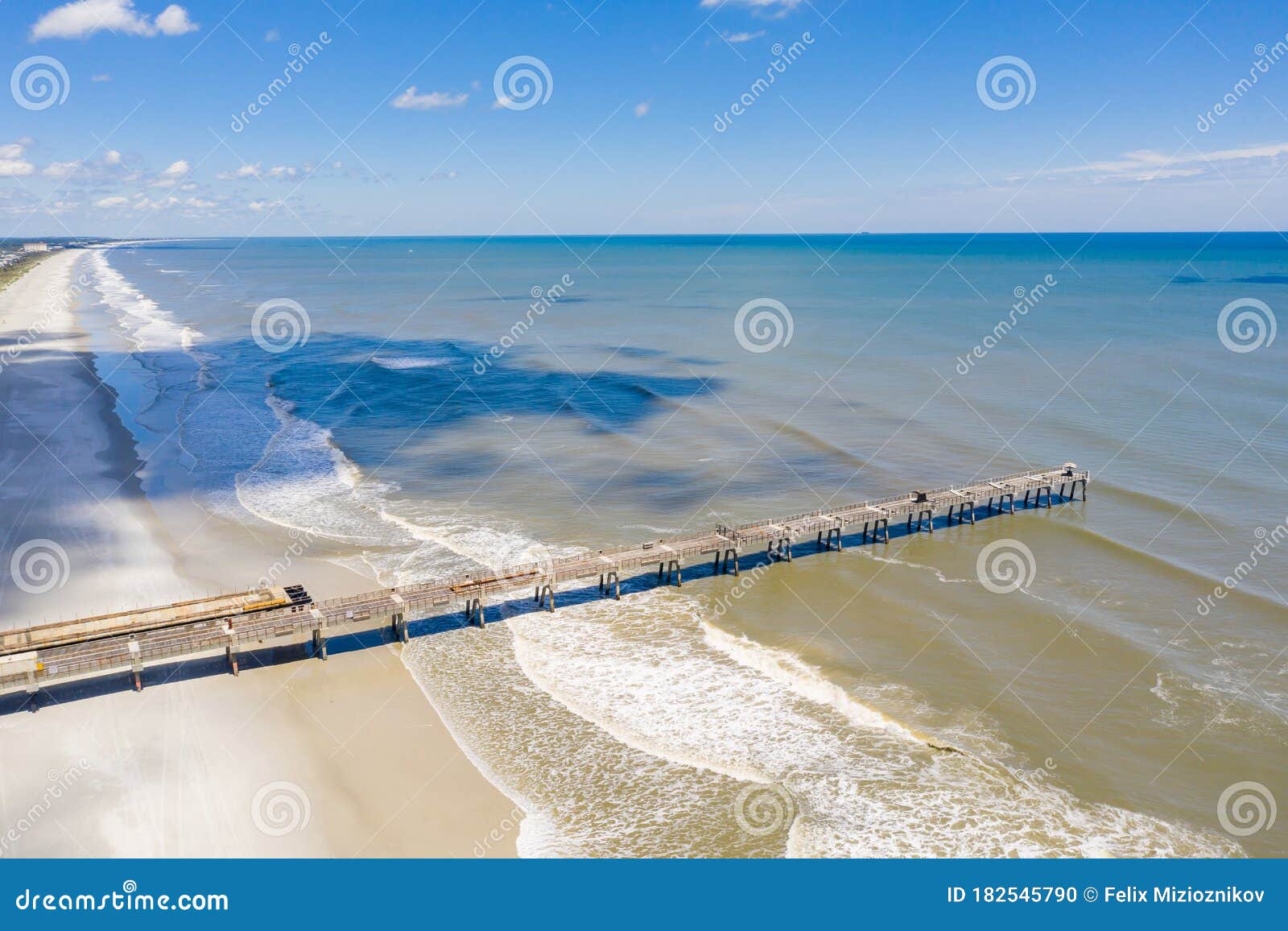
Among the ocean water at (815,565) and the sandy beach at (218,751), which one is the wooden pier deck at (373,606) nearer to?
the sandy beach at (218,751)

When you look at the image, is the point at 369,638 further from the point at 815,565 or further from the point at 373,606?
the point at 815,565

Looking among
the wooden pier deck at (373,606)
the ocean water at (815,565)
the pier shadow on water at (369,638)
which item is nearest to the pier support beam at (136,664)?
the wooden pier deck at (373,606)

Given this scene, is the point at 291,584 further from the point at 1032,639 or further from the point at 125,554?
the point at 1032,639

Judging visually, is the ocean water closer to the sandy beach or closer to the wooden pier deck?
the wooden pier deck

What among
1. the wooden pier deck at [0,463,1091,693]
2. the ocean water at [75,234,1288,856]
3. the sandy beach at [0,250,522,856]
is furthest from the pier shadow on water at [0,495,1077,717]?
the ocean water at [75,234,1288,856]

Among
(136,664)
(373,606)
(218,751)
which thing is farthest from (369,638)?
(218,751)

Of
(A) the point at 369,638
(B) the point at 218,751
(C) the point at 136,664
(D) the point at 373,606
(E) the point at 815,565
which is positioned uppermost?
(E) the point at 815,565
